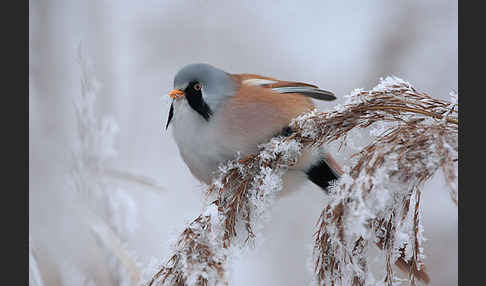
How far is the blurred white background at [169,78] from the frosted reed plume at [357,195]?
0.48 m

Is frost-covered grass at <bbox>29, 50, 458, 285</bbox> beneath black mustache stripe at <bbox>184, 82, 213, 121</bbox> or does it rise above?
beneath

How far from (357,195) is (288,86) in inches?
33.1

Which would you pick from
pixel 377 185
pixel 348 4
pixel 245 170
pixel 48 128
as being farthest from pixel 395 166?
pixel 348 4

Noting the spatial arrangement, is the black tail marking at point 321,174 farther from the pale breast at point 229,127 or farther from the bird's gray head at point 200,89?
the bird's gray head at point 200,89

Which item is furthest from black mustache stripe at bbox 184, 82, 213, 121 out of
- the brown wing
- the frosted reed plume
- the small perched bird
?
the frosted reed plume

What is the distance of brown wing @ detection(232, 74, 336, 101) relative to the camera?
5.26ft

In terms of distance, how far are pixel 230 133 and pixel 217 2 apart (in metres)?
1.79

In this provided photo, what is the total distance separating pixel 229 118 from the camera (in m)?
1.56

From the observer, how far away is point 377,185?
0.91 meters

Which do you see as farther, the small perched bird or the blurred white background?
the blurred white background

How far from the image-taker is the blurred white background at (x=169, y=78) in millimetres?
1814

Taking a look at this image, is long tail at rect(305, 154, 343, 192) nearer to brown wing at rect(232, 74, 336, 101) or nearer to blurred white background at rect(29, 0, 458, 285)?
blurred white background at rect(29, 0, 458, 285)

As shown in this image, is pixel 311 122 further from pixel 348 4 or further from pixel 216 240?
pixel 348 4

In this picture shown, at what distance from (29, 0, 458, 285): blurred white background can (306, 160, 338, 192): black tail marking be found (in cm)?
11
